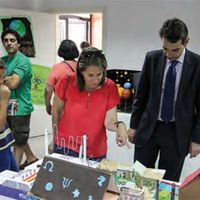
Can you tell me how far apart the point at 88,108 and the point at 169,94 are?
514mm

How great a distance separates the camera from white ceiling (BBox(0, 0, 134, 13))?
4285 mm

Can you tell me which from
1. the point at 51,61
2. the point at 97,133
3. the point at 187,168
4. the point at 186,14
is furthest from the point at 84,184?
the point at 51,61

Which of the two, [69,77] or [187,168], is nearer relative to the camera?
[69,77]

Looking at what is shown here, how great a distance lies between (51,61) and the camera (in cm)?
462

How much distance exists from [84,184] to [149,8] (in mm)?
3083

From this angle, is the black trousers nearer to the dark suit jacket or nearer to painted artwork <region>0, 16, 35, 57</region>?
the dark suit jacket

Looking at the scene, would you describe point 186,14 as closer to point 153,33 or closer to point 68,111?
point 153,33

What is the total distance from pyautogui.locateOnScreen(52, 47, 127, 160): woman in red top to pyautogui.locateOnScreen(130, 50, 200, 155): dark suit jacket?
0.91 ft

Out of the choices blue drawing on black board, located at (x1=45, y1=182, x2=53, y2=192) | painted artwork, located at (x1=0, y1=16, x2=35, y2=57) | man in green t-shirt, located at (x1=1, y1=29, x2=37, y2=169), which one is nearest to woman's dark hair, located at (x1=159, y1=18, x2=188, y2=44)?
blue drawing on black board, located at (x1=45, y1=182, x2=53, y2=192)

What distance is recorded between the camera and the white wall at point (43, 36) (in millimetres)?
4297

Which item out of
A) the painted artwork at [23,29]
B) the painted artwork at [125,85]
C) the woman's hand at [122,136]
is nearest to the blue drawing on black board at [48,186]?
A: the woman's hand at [122,136]

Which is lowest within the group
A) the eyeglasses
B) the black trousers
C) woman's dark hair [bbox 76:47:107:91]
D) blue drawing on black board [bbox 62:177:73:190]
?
the black trousers

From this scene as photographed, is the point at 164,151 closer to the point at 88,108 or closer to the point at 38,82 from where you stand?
the point at 88,108

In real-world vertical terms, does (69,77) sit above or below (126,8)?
below
